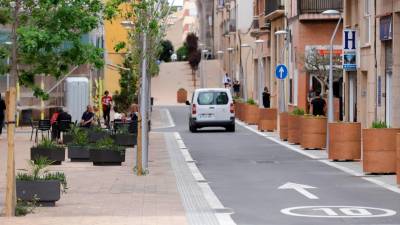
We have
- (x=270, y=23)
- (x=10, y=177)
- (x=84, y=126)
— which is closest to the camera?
(x=10, y=177)

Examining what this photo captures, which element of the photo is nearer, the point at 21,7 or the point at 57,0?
the point at 57,0

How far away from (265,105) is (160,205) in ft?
136

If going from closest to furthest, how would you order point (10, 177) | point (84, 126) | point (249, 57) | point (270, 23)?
point (10, 177)
point (84, 126)
point (270, 23)
point (249, 57)

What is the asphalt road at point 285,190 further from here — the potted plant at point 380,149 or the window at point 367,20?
the window at point 367,20

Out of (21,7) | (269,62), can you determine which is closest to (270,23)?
(269,62)

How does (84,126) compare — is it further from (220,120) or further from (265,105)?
(265,105)

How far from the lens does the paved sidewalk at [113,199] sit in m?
14.2

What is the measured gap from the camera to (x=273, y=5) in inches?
2514

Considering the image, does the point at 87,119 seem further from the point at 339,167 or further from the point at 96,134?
the point at 339,167

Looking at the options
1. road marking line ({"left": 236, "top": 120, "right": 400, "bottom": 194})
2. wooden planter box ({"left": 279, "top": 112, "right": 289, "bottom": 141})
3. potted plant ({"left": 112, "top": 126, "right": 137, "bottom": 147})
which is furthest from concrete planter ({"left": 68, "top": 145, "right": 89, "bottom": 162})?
wooden planter box ({"left": 279, "top": 112, "right": 289, "bottom": 141})

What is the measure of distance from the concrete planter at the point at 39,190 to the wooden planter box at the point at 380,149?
8190 mm

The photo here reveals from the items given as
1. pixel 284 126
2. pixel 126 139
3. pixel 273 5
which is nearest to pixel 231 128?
pixel 284 126

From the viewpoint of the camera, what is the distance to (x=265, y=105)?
57.6 metres

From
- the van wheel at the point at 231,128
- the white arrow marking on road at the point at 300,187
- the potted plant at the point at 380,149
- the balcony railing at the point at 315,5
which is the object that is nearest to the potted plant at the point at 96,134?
the potted plant at the point at 380,149
